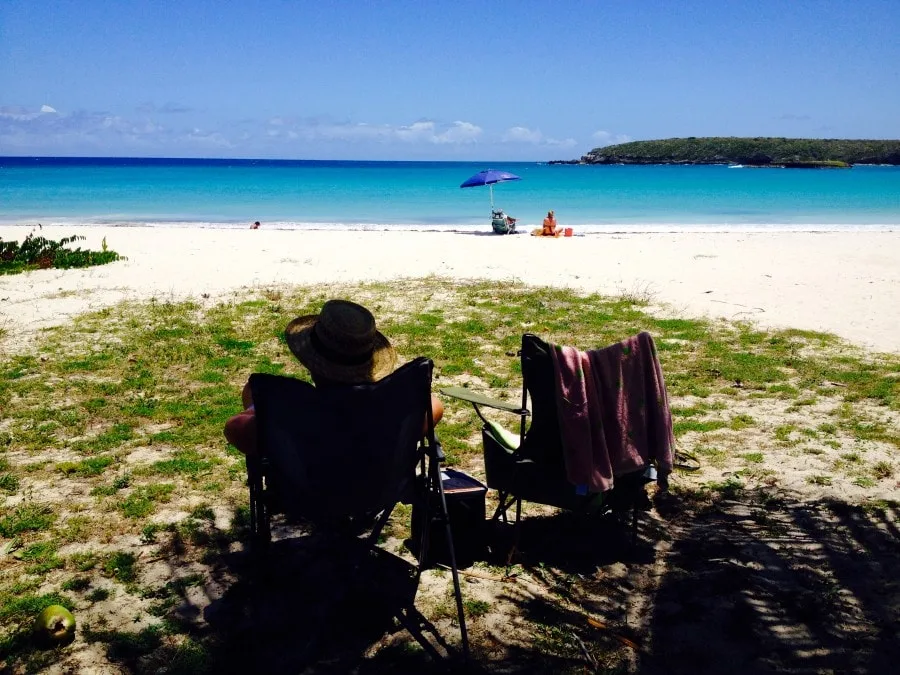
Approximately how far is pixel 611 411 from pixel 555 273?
383 inches

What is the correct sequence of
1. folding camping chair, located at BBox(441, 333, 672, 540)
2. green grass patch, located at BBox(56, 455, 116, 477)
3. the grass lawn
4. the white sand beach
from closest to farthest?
the grass lawn
folding camping chair, located at BBox(441, 333, 672, 540)
green grass patch, located at BBox(56, 455, 116, 477)
the white sand beach

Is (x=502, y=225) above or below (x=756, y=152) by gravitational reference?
below

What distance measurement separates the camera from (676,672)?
314cm

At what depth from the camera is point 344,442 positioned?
11.0 feet

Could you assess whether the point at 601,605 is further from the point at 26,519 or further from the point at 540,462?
the point at 26,519

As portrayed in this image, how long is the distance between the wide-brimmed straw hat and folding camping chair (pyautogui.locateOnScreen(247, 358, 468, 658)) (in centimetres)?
47

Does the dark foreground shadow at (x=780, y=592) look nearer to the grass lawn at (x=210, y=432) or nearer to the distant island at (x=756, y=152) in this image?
the grass lawn at (x=210, y=432)

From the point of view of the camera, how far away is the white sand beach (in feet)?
33.0

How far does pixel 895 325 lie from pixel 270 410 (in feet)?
28.2

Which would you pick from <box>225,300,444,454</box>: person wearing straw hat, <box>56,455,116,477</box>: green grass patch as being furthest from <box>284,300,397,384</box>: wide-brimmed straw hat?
<box>56,455,116,477</box>: green grass patch

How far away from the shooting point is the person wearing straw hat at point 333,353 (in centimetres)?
377

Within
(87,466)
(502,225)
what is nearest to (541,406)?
(87,466)

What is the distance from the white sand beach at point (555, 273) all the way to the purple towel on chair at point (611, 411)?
547 centimetres

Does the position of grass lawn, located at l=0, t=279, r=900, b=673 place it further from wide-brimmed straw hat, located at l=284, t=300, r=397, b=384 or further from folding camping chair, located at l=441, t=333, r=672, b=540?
wide-brimmed straw hat, located at l=284, t=300, r=397, b=384
